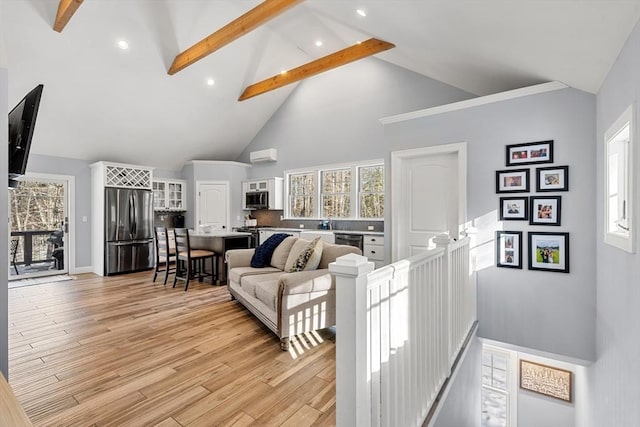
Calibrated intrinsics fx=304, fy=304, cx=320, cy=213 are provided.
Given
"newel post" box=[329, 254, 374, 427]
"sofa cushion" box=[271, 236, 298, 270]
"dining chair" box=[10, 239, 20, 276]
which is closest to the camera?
"newel post" box=[329, 254, 374, 427]

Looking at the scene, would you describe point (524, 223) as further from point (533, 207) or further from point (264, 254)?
point (264, 254)

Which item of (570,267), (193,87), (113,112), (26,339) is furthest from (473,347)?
(113,112)

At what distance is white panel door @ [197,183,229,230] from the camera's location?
7.79 metres

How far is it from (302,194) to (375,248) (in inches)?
97.5

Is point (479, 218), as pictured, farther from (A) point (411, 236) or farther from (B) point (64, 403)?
(B) point (64, 403)

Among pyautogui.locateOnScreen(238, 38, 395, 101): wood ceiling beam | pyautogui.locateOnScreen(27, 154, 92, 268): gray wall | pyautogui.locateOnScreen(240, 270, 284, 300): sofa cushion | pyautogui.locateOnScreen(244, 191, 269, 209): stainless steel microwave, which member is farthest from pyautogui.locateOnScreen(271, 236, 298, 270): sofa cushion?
pyautogui.locateOnScreen(27, 154, 92, 268): gray wall

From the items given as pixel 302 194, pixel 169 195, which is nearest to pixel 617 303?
pixel 302 194

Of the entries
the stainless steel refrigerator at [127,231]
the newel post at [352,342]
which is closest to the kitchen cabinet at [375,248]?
the newel post at [352,342]

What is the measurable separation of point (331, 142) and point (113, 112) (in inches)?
166

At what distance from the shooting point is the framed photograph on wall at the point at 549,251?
294 cm

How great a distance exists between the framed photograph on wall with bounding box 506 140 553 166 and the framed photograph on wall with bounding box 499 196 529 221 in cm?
38

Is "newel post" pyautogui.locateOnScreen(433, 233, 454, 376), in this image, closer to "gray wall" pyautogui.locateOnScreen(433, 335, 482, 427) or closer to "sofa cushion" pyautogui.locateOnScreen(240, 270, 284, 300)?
"gray wall" pyautogui.locateOnScreen(433, 335, 482, 427)

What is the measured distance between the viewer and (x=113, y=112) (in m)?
5.65

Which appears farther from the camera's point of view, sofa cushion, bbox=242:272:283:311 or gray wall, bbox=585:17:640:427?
sofa cushion, bbox=242:272:283:311
